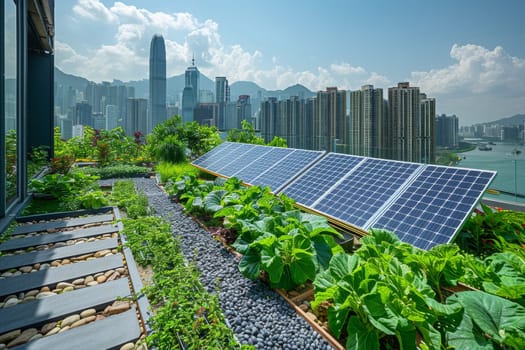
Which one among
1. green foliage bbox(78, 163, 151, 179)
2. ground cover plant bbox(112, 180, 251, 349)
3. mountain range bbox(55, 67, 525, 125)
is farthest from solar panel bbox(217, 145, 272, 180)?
mountain range bbox(55, 67, 525, 125)

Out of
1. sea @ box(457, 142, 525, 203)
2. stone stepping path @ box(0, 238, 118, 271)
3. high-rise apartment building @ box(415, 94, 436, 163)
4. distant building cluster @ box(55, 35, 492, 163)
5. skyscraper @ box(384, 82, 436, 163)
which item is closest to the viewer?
stone stepping path @ box(0, 238, 118, 271)

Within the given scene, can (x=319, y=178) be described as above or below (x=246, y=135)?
below

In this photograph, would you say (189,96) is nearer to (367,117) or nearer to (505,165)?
(367,117)

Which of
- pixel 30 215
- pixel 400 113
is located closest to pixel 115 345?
pixel 30 215

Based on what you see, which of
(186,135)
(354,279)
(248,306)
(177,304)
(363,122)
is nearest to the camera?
(354,279)

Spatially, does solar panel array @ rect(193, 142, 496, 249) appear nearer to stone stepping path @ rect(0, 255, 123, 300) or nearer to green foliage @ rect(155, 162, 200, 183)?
stone stepping path @ rect(0, 255, 123, 300)

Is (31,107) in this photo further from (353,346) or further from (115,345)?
(353,346)

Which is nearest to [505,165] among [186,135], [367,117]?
[367,117]
